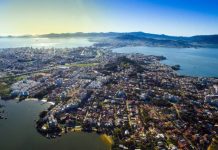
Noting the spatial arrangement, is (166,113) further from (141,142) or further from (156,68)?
(156,68)

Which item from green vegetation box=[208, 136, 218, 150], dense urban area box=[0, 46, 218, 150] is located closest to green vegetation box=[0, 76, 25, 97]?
dense urban area box=[0, 46, 218, 150]

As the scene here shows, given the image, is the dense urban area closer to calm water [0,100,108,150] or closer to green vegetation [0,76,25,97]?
green vegetation [0,76,25,97]

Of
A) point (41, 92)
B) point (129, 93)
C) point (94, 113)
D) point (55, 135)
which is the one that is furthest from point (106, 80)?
point (55, 135)

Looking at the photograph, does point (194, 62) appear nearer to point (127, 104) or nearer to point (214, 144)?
point (127, 104)

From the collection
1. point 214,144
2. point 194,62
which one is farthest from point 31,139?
point 194,62

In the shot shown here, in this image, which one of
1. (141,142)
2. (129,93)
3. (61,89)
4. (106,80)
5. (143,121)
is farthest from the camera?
(106,80)

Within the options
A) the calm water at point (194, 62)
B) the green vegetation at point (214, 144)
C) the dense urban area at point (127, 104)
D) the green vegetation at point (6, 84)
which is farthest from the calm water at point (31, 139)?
the calm water at point (194, 62)
